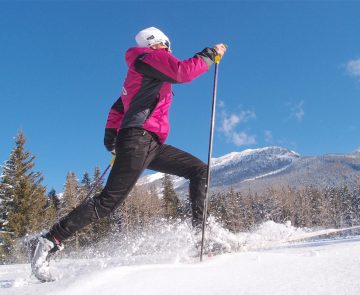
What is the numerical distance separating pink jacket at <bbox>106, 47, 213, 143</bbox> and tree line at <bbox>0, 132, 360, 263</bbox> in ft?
3.40

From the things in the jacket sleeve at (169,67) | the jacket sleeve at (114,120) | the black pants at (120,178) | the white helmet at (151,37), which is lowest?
the black pants at (120,178)

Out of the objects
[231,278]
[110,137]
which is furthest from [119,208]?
[231,278]

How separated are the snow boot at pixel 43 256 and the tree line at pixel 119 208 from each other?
2.65 feet

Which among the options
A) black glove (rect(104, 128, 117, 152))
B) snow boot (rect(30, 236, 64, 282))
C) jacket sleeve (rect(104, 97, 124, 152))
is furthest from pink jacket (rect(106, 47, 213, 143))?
snow boot (rect(30, 236, 64, 282))

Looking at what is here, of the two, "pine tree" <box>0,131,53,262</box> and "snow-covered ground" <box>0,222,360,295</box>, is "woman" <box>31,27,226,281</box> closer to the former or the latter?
"snow-covered ground" <box>0,222,360,295</box>

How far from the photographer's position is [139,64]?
403 cm

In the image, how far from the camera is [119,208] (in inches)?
2099

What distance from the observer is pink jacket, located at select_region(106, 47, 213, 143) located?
3.93 metres

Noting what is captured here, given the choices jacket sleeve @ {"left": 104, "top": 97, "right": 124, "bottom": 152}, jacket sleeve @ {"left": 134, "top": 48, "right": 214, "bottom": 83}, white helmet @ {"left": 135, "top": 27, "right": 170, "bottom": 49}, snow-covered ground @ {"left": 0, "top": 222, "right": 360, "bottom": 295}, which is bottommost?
snow-covered ground @ {"left": 0, "top": 222, "right": 360, "bottom": 295}

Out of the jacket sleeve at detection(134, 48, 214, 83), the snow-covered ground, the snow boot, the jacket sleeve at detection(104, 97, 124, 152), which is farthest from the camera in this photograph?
the jacket sleeve at detection(104, 97, 124, 152)

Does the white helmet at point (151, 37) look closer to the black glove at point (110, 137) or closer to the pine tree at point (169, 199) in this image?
the black glove at point (110, 137)

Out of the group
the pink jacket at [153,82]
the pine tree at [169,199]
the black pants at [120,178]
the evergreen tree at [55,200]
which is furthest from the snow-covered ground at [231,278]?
the pine tree at [169,199]

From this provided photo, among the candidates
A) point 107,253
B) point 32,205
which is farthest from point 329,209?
point 107,253

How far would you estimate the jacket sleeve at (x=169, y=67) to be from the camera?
Result: 3.90 meters
